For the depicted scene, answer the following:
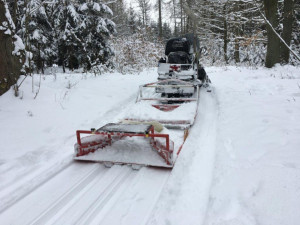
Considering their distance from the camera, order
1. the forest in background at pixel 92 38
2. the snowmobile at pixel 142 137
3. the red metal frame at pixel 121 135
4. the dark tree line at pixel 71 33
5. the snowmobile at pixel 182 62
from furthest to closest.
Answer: the dark tree line at pixel 71 33
the snowmobile at pixel 182 62
the forest in background at pixel 92 38
the snowmobile at pixel 142 137
the red metal frame at pixel 121 135

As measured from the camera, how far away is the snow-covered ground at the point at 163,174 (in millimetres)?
2793

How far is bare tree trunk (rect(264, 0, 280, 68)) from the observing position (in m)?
10.3

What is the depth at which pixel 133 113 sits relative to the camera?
19.9 ft

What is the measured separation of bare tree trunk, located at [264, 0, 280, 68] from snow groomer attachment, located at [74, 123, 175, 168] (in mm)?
9157

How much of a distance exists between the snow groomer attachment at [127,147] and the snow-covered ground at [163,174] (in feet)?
0.48

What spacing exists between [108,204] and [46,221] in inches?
28.8

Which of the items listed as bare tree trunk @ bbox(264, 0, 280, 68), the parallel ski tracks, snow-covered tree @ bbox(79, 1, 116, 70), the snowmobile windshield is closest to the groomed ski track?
the parallel ski tracks

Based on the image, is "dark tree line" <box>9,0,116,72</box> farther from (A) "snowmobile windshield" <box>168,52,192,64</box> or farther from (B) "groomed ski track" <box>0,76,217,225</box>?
(B) "groomed ski track" <box>0,76,217,225</box>

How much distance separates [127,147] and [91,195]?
1.32 m

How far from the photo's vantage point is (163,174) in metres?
3.68

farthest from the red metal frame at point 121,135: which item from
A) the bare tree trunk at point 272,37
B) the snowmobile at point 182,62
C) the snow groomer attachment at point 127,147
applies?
the bare tree trunk at point 272,37

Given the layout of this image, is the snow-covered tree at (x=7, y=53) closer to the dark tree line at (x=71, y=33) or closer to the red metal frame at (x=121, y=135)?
the red metal frame at (x=121, y=135)

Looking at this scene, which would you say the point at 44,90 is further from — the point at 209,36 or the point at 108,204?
the point at 209,36

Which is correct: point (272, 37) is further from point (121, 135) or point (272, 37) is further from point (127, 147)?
point (121, 135)
